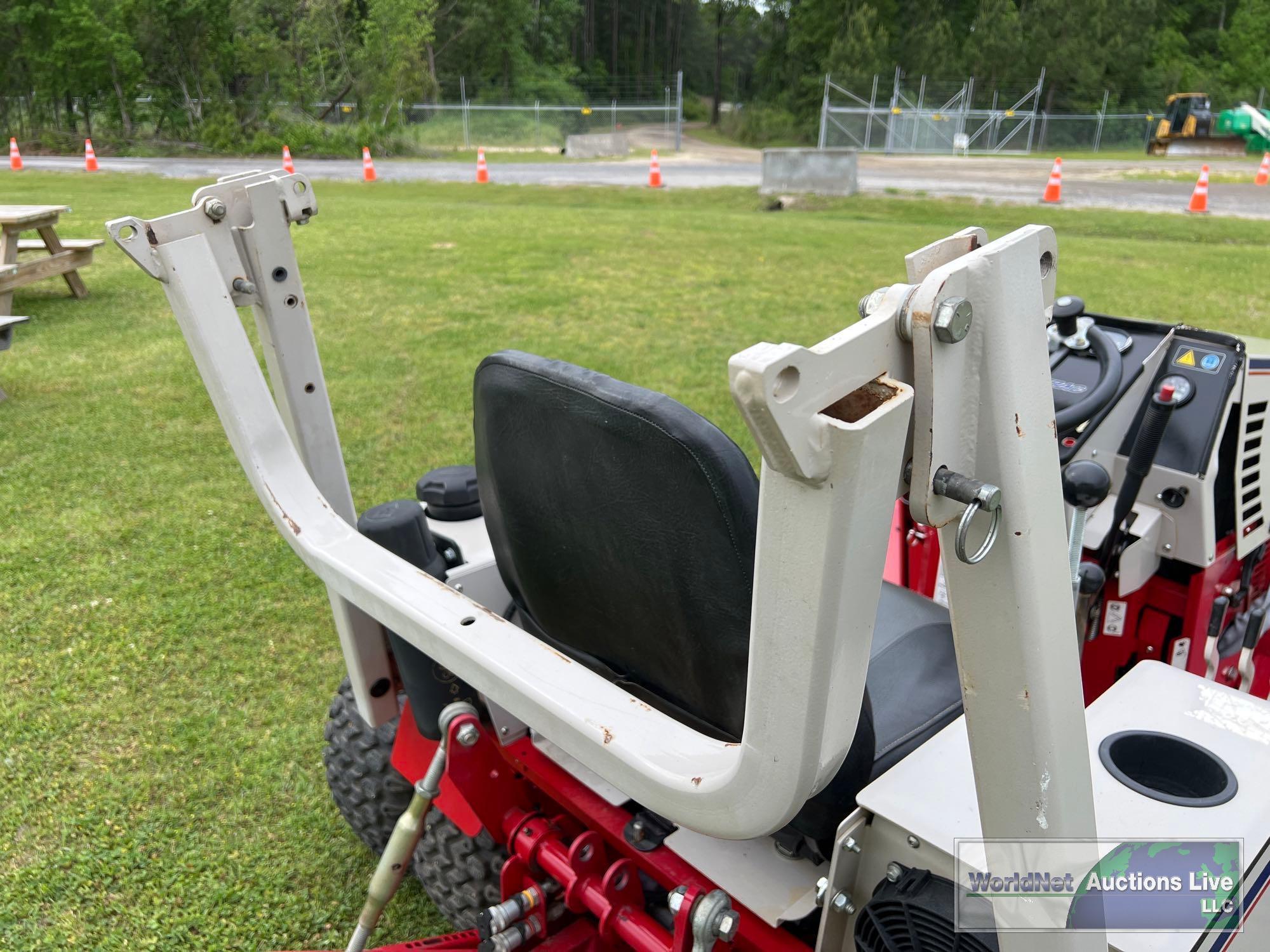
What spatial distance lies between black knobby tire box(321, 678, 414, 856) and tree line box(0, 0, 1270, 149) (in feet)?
80.9

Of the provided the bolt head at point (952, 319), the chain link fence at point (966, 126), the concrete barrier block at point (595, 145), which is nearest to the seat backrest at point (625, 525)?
the bolt head at point (952, 319)

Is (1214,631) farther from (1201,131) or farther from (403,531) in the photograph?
(1201,131)

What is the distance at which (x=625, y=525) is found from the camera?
124 cm

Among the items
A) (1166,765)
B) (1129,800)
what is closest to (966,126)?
(1166,765)

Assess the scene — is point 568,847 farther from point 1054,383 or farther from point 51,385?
point 51,385

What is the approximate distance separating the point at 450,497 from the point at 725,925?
1.13m

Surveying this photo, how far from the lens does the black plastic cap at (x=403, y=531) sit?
160 centimetres

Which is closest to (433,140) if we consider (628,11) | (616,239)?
(616,239)

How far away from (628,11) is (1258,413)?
172 ft

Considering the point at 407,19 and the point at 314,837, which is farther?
the point at 407,19

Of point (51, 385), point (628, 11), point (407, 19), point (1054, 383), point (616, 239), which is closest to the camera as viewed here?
point (1054, 383)

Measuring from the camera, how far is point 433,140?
2406cm

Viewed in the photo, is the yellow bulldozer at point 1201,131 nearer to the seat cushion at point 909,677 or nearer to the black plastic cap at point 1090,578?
the black plastic cap at point 1090,578

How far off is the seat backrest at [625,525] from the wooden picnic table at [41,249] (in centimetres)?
635
